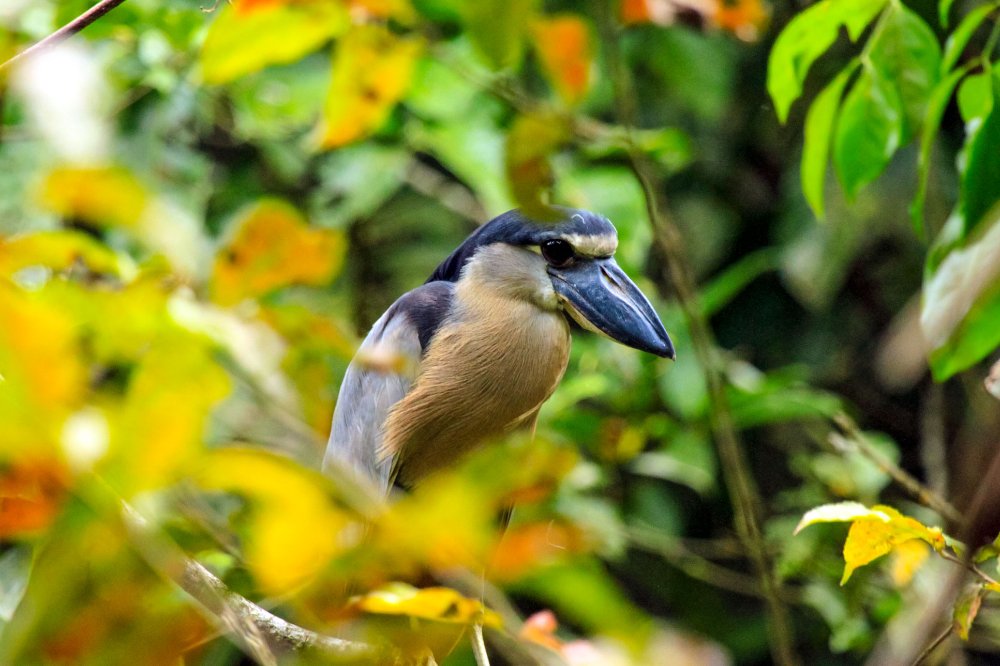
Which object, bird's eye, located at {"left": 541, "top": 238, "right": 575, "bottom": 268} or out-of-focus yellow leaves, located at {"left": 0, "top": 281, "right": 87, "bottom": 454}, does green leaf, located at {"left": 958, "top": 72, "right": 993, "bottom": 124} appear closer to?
bird's eye, located at {"left": 541, "top": 238, "right": 575, "bottom": 268}

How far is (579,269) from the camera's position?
1904 millimetres

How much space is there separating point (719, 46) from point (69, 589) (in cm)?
292

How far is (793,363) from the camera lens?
3.46 metres

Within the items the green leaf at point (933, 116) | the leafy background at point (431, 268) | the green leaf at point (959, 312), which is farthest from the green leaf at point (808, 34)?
the green leaf at point (959, 312)

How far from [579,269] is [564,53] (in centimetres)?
107

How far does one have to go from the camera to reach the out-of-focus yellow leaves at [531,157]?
0.56 metres

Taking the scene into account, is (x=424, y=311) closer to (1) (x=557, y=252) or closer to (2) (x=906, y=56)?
(1) (x=557, y=252)

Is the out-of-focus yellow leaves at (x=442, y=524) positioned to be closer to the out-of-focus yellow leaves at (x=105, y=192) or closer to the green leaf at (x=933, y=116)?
the out-of-focus yellow leaves at (x=105, y=192)

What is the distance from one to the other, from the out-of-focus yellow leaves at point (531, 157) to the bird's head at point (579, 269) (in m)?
1.19

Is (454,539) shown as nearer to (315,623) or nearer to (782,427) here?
Answer: (315,623)

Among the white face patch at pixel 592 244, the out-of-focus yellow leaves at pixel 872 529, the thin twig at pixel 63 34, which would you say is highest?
the thin twig at pixel 63 34

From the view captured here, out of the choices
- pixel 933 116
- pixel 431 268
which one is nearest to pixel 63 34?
pixel 933 116

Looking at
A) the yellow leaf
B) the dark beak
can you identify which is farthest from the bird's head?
the yellow leaf

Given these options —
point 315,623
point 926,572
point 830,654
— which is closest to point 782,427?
point 830,654
